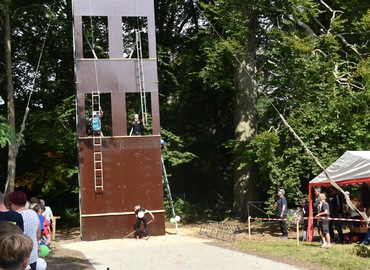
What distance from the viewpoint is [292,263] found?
39.1 feet

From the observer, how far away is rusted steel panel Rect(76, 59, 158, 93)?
19484 millimetres

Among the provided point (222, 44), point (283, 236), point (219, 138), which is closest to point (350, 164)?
point (283, 236)

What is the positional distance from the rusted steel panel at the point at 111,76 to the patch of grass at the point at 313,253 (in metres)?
7.25

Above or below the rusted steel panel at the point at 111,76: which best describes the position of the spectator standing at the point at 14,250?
below

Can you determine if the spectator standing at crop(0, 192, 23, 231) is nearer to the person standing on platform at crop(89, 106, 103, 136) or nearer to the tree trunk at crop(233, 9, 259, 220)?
the person standing on platform at crop(89, 106, 103, 136)

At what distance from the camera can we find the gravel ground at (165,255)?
39.6ft

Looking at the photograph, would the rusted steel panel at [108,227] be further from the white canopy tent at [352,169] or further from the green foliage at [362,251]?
the green foliage at [362,251]

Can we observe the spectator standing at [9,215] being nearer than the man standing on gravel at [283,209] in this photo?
Yes

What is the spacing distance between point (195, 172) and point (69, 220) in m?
8.30

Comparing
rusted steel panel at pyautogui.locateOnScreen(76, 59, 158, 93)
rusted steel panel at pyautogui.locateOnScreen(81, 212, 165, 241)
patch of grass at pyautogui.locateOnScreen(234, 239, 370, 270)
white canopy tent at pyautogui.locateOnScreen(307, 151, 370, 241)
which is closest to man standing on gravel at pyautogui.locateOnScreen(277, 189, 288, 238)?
patch of grass at pyautogui.locateOnScreen(234, 239, 370, 270)

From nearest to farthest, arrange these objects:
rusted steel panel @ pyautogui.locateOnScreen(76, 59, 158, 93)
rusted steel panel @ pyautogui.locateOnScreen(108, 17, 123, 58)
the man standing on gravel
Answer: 1. the man standing on gravel
2. rusted steel panel @ pyautogui.locateOnScreen(76, 59, 158, 93)
3. rusted steel panel @ pyautogui.locateOnScreen(108, 17, 123, 58)

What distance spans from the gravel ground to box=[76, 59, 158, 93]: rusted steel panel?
5607 mm

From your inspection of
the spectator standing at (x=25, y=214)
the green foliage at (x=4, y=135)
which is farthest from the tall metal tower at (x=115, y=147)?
the spectator standing at (x=25, y=214)

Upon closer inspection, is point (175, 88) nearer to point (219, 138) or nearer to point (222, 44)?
point (219, 138)
